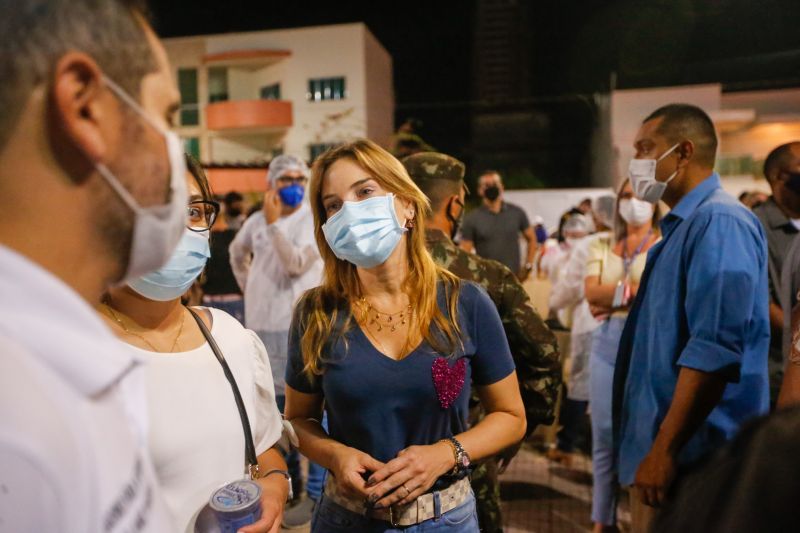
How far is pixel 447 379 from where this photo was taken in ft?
6.54

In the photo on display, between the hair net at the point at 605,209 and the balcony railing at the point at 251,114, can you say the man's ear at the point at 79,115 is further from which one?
the balcony railing at the point at 251,114

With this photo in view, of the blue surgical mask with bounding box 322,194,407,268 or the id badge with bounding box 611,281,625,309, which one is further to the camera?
the id badge with bounding box 611,281,625,309

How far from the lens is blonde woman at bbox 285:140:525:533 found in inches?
75.2

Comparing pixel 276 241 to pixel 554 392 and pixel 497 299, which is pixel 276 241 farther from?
pixel 554 392

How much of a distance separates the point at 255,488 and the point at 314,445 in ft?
2.23

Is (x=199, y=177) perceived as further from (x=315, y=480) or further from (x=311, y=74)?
(x=311, y=74)

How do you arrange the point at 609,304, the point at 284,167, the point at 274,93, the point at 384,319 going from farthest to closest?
the point at 274,93 < the point at 284,167 < the point at 609,304 < the point at 384,319

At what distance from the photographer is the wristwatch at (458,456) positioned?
1939 mm

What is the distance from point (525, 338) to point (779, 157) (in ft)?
8.16

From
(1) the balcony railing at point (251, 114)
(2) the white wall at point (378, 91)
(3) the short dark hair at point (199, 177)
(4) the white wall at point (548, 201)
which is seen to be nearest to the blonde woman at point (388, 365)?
(3) the short dark hair at point (199, 177)

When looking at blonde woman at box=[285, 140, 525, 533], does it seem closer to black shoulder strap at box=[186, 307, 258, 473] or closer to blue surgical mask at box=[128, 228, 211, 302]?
black shoulder strap at box=[186, 307, 258, 473]

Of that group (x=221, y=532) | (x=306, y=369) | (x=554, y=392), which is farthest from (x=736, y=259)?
(x=221, y=532)

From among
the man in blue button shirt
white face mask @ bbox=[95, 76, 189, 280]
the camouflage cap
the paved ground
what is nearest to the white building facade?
the paved ground

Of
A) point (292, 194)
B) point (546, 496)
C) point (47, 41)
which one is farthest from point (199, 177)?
point (546, 496)
